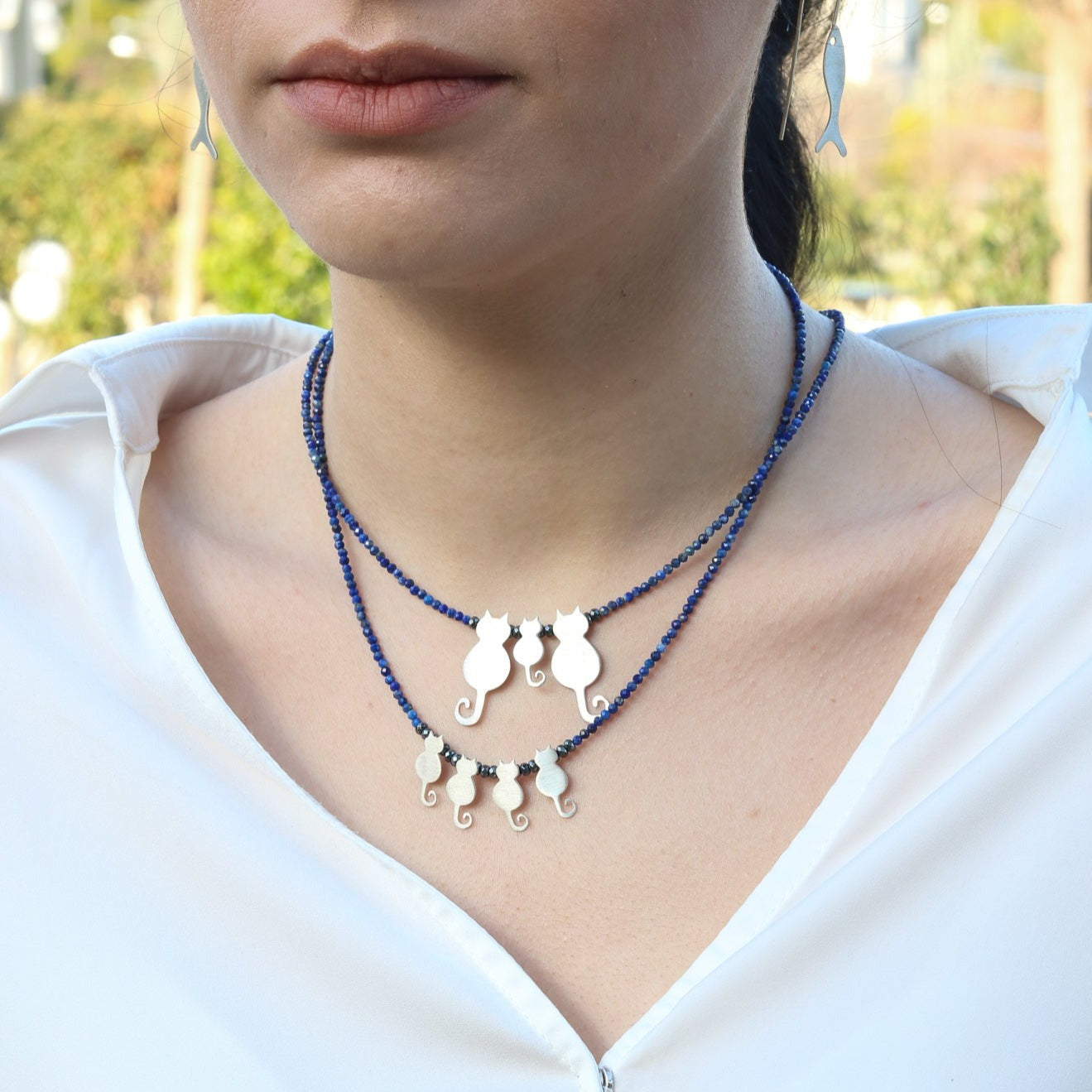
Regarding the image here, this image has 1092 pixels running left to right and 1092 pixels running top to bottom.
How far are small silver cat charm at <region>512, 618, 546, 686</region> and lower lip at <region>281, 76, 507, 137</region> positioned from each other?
66 centimetres

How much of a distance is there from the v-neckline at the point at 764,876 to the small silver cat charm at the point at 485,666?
0.21 metres

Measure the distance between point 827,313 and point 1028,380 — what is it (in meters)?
0.32

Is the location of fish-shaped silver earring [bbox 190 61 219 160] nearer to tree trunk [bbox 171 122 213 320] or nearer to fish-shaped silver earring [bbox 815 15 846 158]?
fish-shaped silver earring [bbox 815 15 846 158]

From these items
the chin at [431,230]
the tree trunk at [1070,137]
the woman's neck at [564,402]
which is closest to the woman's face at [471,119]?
the chin at [431,230]

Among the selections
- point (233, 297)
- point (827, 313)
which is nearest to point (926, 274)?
point (233, 297)

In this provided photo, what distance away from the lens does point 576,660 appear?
1786mm

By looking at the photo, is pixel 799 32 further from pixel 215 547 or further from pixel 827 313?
pixel 215 547

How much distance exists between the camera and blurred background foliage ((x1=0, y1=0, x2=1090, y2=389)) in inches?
170

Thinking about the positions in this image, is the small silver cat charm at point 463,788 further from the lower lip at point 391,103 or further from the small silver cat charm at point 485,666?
the lower lip at point 391,103

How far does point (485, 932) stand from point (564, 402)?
1.97ft

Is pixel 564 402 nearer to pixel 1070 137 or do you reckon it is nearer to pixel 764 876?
pixel 764 876

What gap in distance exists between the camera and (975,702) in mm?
1575

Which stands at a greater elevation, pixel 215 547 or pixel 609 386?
pixel 609 386

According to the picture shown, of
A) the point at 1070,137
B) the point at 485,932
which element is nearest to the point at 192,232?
the point at 1070,137
